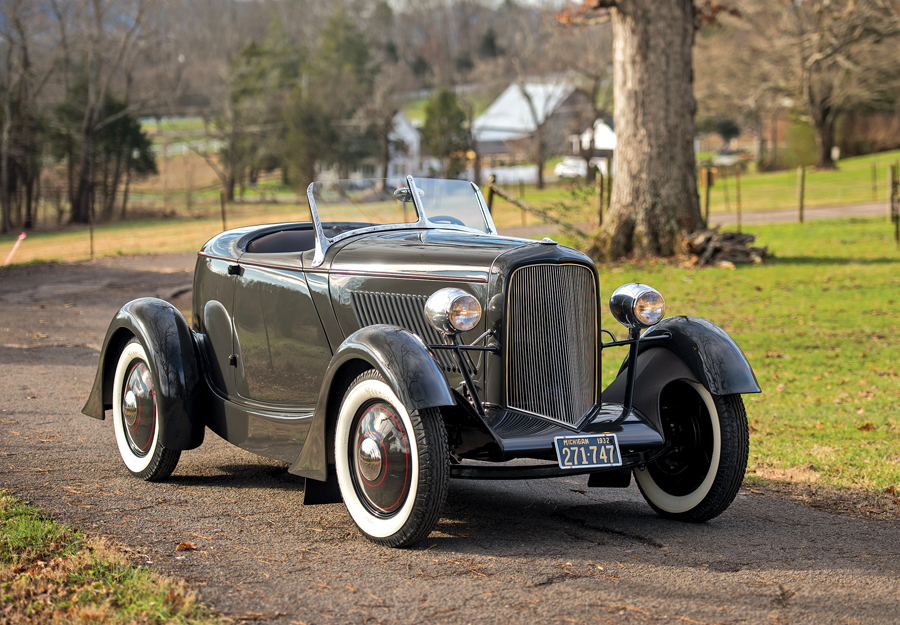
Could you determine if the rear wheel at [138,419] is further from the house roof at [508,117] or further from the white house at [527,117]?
the house roof at [508,117]

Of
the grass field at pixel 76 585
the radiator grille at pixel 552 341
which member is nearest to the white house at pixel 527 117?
the radiator grille at pixel 552 341

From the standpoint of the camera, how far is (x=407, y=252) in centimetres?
464

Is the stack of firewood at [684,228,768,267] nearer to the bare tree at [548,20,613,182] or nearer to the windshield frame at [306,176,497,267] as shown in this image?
the windshield frame at [306,176,497,267]

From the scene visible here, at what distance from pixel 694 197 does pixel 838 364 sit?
6.80 meters

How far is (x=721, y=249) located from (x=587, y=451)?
41.5 feet

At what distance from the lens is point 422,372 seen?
3.85 m

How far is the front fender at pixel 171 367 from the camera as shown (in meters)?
5.25

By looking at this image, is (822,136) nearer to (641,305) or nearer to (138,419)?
(641,305)

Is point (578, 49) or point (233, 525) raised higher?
point (578, 49)

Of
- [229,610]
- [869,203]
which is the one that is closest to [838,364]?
[229,610]

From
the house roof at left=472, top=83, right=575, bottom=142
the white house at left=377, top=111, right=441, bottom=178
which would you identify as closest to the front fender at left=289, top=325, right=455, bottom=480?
the white house at left=377, top=111, right=441, bottom=178

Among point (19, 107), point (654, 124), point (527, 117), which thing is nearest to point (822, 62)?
point (527, 117)

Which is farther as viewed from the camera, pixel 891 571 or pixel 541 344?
pixel 541 344

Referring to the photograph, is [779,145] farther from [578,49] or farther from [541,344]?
[541,344]
